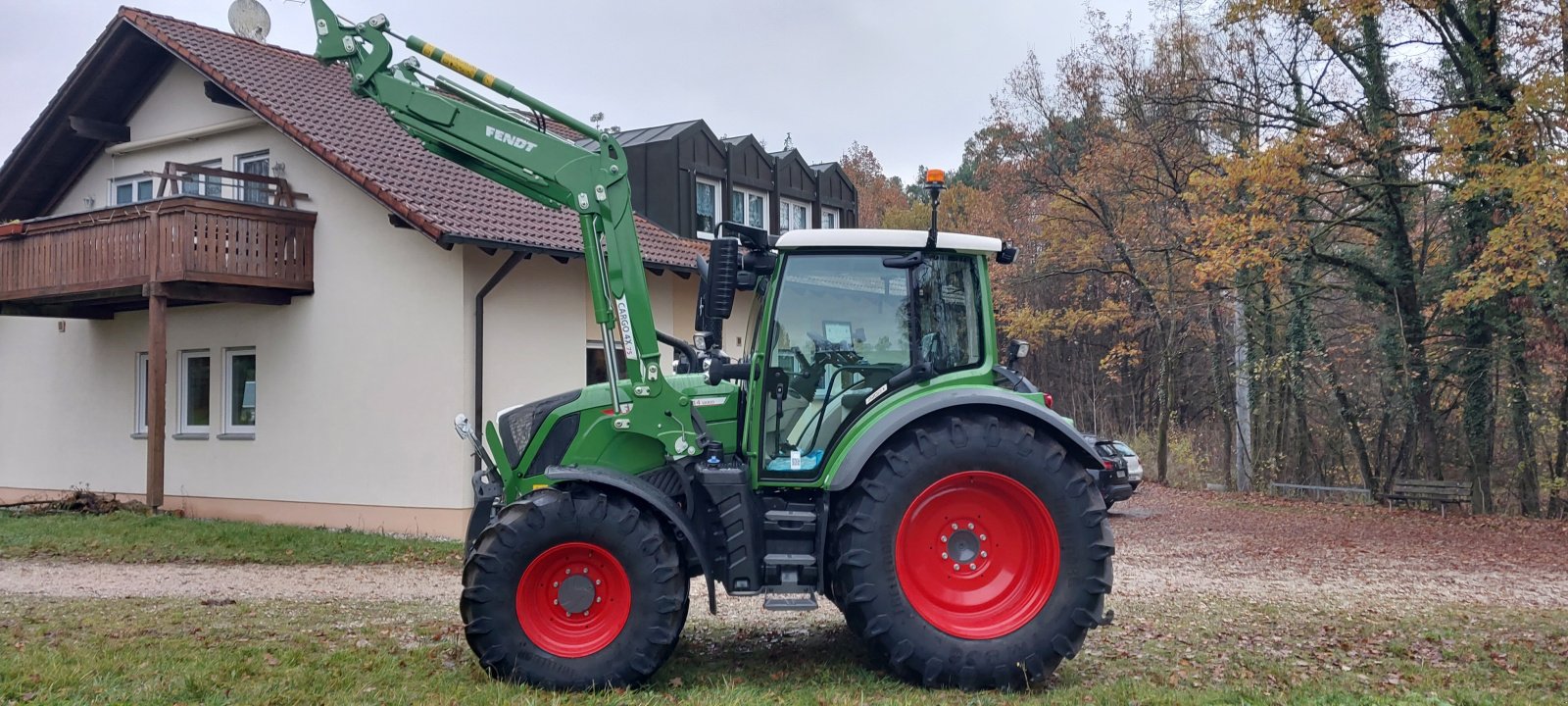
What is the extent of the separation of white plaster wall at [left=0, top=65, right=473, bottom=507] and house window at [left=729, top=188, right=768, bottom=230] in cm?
746

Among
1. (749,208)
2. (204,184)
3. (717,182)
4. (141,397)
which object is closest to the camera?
(204,184)

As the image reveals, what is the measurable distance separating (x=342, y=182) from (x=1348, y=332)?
18.3 meters

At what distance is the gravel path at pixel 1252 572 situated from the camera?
10.8 metres

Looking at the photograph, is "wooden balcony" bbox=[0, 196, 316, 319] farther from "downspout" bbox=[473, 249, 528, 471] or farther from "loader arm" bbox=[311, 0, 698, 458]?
"loader arm" bbox=[311, 0, 698, 458]

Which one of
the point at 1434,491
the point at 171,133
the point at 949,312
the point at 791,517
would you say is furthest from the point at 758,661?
the point at 1434,491

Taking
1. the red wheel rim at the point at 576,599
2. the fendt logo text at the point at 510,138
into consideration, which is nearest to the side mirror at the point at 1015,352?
the red wheel rim at the point at 576,599

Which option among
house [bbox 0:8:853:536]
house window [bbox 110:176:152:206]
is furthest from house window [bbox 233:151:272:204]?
house window [bbox 110:176:152:206]

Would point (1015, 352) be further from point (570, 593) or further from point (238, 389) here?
point (238, 389)

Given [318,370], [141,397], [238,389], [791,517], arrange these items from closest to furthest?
[791,517] < [318,370] < [238,389] < [141,397]

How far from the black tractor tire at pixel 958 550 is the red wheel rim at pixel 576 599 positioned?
1.16 metres

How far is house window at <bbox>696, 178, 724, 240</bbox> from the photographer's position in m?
20.3

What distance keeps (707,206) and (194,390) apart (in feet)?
29.1

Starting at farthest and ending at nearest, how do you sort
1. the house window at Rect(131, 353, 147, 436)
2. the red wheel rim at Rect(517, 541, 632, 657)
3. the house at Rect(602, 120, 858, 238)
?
the house at Rect(602, 120, 858, 238)
the house window at Rect(131, 353, 147, 436)
the red wheel rim at Rect(517, 541, 632, 657)

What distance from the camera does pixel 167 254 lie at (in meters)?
14.8
